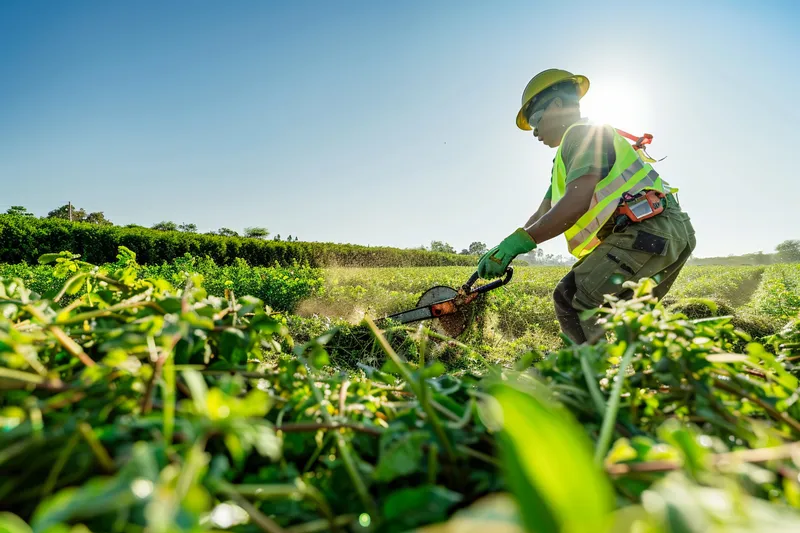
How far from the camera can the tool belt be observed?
345 cm

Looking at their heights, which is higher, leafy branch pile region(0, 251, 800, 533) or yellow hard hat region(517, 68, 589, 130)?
yellow hard hat region(517, 68, 589, 130)

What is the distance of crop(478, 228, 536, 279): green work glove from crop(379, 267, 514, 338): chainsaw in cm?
52

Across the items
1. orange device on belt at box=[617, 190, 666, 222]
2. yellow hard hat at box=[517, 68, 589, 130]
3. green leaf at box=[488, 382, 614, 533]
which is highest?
yellow hard hat at box=[517, 68, 589, 130]

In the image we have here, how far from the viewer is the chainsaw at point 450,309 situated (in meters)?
5.19

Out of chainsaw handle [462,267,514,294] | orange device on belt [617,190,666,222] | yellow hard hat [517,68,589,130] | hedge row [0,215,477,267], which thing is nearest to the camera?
orange device on belt [617,190,666,222]

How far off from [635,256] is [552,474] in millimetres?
3896

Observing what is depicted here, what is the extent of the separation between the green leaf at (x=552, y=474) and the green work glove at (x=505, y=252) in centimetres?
380

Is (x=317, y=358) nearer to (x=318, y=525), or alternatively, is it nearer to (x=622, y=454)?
(x=318, y=525)

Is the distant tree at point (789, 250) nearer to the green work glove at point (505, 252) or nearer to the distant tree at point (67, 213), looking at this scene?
the green work glove at point (505, 252)

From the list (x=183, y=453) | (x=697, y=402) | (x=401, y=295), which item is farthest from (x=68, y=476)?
(x=401, y=295)

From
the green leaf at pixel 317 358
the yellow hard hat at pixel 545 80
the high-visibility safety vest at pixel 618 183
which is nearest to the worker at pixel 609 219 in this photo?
the high-visibility safety vest at pixel 618 183

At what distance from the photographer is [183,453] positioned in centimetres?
39

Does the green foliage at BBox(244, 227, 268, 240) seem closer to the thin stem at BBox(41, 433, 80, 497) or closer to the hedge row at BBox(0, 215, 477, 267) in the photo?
the hedge row at BBox(0, 215, 477, 267)

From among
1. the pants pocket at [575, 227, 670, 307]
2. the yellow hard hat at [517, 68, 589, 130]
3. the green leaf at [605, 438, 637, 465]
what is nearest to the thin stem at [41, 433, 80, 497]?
the green leaf at [605, 438, 637, 465]
